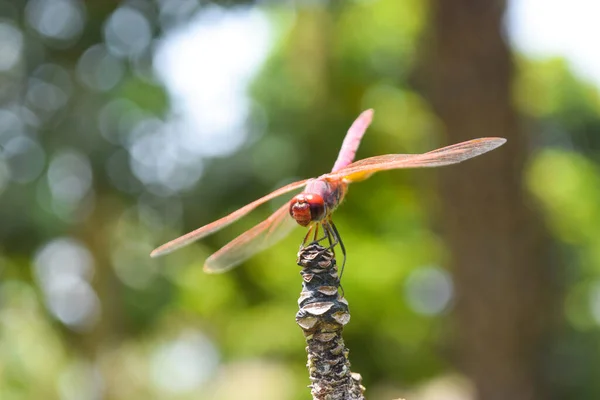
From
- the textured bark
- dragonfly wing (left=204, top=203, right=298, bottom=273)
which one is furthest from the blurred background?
dragonfly wing (left=204, top=203, right=298, bottom=273)

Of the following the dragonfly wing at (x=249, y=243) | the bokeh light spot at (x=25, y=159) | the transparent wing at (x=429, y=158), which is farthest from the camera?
the bokeh light spot at (x=25, y=159)

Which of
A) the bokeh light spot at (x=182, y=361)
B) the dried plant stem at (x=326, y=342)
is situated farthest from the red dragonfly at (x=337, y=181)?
the bokeh light spot at (x=182, y=361)

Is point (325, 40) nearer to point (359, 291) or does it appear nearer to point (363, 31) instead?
point (363, 31)

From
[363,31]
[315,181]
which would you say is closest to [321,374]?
[315,181]

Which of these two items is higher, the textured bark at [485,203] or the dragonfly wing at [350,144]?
the textured bark at [485,203]

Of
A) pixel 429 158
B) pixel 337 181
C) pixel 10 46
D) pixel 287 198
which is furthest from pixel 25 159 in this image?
pixel 429 158

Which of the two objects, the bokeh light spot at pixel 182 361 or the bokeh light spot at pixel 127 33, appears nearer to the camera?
the bokeh light spot at pixel 127 33

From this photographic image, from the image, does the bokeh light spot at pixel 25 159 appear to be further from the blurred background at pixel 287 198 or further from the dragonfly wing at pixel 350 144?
the dragonfly wing at pixel 350 144
